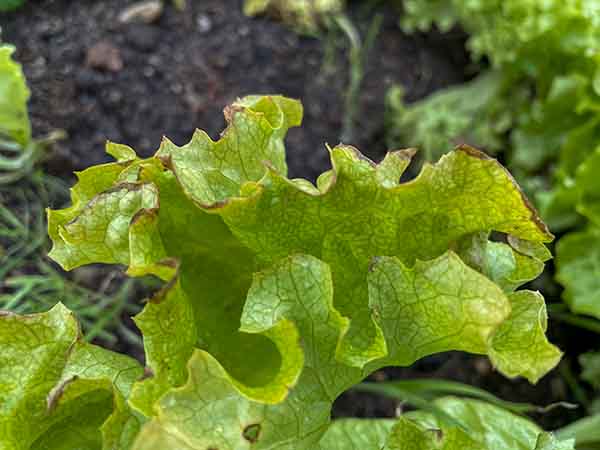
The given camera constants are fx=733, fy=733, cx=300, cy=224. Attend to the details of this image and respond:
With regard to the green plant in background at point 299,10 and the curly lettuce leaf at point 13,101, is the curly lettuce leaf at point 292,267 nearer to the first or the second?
the curly lettuce leaf at point 13,101

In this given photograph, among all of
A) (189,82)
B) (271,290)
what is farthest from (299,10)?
(271,290)

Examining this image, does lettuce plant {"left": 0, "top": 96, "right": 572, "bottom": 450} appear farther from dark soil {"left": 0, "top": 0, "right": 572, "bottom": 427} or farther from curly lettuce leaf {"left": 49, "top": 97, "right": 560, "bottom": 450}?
dark soil {"left": 0, "top": 0, "right": 572, "bottom": 427}

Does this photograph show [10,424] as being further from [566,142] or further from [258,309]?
[566,142]

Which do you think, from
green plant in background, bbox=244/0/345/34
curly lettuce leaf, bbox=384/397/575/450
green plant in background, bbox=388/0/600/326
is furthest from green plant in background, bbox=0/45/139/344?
green plant in background, bbox=388/0/600/326

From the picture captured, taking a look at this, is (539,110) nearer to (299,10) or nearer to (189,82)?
(299,10)

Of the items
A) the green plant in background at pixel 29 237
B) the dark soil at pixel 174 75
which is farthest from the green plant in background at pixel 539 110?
the green plant in background at pixel 29 237
